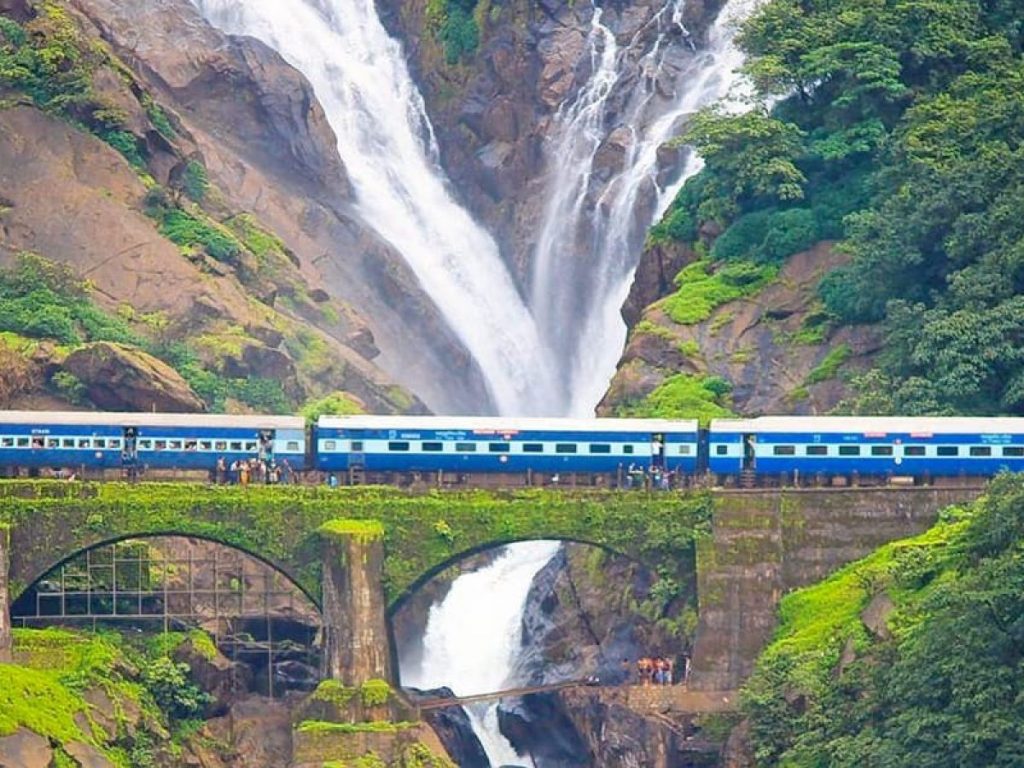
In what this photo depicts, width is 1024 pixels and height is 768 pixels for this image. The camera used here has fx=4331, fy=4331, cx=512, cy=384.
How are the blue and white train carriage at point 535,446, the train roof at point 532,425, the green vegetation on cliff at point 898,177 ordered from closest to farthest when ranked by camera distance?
the blue and white train carriage at point 535,446
the train roof at point 532,425
the green vegetation on cliff at point 898,177

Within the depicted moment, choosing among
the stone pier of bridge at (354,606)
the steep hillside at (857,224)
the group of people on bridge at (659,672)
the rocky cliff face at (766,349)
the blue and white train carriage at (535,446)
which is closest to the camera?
the stone pier of bridge at (354,606)

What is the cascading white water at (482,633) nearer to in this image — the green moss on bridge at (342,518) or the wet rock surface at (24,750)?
the green moss on bridge at (342,518)

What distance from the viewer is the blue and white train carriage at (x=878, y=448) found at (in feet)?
387

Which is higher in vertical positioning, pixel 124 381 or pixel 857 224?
pixel 857 224

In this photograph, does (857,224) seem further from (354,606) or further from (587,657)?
(354,606)

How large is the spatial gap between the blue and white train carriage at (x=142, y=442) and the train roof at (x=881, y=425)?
12.4m

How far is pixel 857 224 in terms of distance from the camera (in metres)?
132

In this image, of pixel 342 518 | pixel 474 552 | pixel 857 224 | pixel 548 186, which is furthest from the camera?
pixel 548 186

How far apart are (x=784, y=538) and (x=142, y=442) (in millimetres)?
18216

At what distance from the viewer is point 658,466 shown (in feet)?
393

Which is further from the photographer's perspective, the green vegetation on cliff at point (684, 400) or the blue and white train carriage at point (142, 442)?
the green vegetation on cliff at point (684, 400)

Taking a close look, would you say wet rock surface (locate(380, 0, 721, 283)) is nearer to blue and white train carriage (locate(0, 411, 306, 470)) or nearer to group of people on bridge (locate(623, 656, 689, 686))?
blue and white train carriage (locate(0, 411, 306, 470))

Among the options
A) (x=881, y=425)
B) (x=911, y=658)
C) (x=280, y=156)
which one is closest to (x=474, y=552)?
(x=881, y=425)

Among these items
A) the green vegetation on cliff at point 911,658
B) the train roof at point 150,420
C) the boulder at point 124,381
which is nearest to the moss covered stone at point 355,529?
the train roof at point 150,420
